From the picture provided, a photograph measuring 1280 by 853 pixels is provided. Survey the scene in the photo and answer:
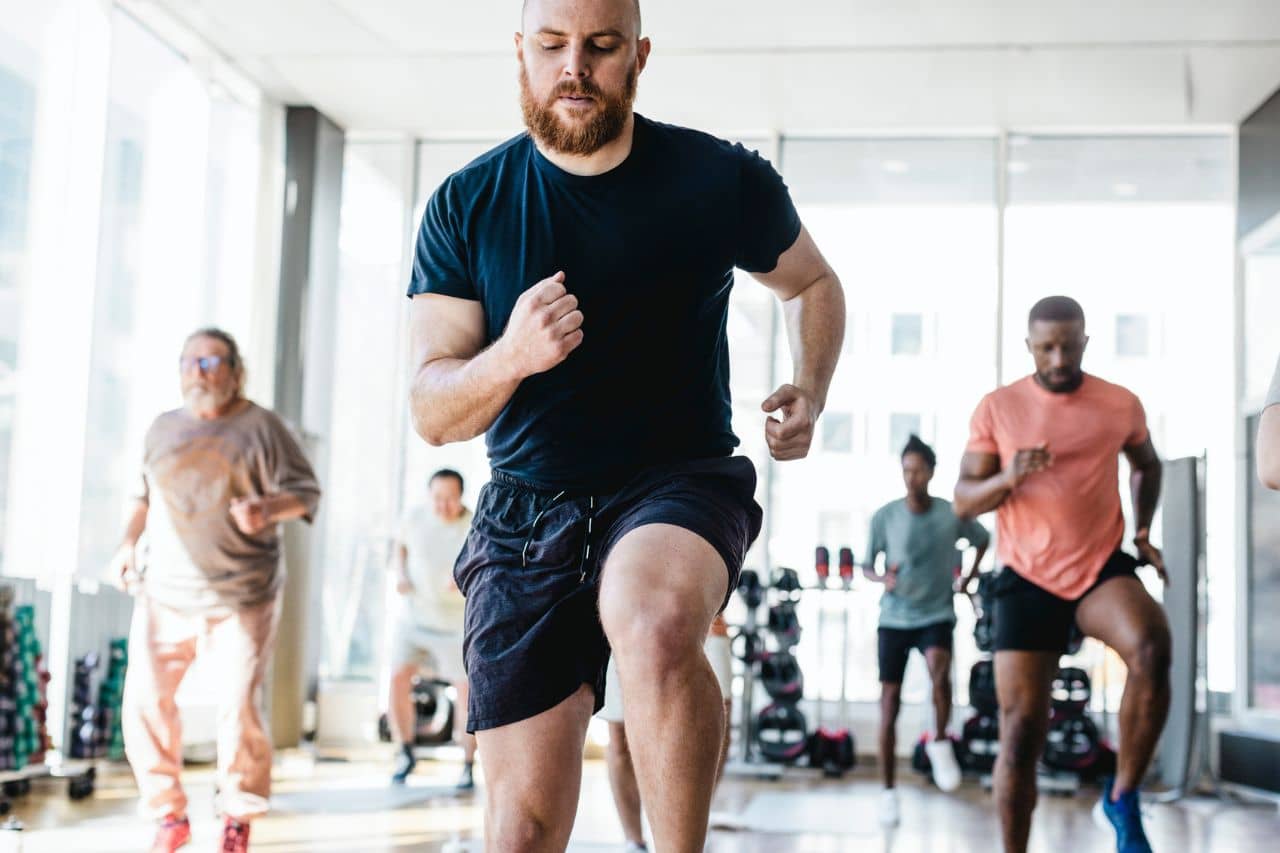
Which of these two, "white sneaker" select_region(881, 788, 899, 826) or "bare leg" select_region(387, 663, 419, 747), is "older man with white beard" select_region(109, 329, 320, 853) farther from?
"white sneaker" select_region(881, 788, 899, 826)

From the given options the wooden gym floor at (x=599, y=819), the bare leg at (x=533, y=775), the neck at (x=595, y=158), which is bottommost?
the wooden gym floor at (x=599, y=819)

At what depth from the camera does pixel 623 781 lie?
421cm

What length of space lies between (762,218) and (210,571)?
2.68 metres

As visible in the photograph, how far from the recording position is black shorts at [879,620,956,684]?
636 centimetres

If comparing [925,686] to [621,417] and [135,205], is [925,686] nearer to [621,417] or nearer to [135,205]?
[135,205]

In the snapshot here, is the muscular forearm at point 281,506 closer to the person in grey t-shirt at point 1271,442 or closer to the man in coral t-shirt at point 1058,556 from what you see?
the man in coral t-shirt at point 1058,556

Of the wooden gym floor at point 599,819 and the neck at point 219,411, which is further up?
the neck at point 219,411

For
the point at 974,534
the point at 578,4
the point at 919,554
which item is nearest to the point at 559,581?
the point at 578,4

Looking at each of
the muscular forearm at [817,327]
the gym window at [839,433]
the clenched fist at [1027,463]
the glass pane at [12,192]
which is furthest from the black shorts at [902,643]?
the muscular forearm at [817,327]

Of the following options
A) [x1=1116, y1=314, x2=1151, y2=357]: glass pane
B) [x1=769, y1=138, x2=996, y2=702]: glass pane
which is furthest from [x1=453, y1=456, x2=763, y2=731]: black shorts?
[x1=1116, y1=314, x2=1151, y2=357]: glass pane

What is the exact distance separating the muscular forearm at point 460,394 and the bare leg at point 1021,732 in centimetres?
214

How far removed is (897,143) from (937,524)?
9.73ft

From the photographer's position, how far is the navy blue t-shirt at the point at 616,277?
202cm

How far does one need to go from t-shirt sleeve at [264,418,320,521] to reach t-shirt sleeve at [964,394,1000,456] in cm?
192
